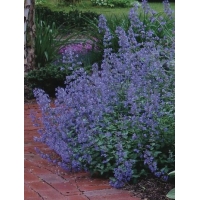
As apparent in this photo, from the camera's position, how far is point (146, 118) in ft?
11.1

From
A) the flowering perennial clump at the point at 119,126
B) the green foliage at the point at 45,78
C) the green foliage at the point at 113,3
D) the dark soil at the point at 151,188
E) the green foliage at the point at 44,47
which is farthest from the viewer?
the green foliage at the point at 113,3

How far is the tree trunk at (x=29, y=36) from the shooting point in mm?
6434

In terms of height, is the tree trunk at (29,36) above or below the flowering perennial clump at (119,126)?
above

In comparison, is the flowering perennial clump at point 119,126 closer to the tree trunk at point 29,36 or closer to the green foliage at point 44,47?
the tree trunk at point 29,36

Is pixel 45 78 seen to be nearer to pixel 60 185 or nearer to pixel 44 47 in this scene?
pixel 44 47

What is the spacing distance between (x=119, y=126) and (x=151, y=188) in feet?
1.75

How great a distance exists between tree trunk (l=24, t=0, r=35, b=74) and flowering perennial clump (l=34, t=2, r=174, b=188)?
264cm

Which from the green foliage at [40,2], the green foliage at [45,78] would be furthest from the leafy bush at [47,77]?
the green foliage at [40,2]

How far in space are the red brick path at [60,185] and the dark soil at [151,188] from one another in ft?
0.22

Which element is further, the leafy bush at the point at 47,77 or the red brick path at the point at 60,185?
the leafy bush at the point at 47,77

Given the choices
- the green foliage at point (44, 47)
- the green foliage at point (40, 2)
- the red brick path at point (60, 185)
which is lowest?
the red brick path at point (60, 185)
